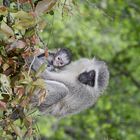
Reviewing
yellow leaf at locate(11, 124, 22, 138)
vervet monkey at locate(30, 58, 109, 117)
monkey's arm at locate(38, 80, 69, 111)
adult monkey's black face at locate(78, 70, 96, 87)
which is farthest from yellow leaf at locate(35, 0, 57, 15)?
adult monkey's black face at locate(78, 70, 96, 87)

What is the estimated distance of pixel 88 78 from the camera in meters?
5.85

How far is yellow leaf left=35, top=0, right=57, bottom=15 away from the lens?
317 centimetres

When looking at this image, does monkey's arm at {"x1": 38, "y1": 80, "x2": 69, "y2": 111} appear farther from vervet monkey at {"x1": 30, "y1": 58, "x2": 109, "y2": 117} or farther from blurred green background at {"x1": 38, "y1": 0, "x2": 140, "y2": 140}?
blurred green background at {"x1": 38, "y1": 0, "x2": 140, "y2": 140}

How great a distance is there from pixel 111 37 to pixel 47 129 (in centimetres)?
232

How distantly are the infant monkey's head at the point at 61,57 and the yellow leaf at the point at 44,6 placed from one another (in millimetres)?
2400

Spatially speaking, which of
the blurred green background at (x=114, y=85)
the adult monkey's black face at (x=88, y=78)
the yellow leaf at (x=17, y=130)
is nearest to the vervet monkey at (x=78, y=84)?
the adult monkey's black face at (x=88, y=78)

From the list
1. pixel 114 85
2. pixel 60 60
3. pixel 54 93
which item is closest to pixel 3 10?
pixel 54 93

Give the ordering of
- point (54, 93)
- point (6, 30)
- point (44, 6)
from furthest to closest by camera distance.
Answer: point (54, 93)
point (44, 6)
point (6, 30)

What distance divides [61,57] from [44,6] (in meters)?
2.49

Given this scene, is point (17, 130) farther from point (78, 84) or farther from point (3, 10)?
point (78, 84)

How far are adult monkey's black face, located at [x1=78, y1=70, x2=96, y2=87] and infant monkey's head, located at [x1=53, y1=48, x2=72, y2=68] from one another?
0.20 meters

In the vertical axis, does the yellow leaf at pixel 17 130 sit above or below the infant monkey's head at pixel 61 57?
above

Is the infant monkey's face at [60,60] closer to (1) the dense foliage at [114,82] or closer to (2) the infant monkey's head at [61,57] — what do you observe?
(2) the infant monkey's head at [61,57]

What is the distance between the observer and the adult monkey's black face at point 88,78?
5821mm
